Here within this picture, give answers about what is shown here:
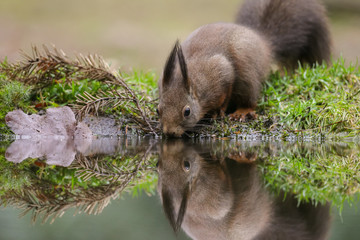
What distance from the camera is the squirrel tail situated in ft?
19.1

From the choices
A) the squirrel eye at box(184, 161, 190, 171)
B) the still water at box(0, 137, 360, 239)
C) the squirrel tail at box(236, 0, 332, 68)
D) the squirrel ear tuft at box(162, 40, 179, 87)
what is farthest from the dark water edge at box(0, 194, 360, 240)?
the squirrel tail at box(236, 0, 332, 68)

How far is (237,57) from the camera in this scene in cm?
496

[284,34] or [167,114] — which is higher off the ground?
[284,34]

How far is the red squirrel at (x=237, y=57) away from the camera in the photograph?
173 inches

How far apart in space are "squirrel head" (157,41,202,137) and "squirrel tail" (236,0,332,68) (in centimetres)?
173

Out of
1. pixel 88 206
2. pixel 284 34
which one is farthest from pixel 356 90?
pixel 88 206

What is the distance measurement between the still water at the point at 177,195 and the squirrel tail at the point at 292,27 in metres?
2.69

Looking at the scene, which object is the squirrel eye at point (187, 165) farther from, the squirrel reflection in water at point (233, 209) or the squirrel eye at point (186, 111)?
the squirrel eye at point (186, 111)

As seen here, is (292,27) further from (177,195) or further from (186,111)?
(177,195)

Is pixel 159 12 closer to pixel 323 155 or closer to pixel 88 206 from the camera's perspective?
pixel 323 155

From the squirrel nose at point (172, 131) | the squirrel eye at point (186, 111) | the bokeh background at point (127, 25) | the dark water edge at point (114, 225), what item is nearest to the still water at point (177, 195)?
the dark water edge at point (114, 225)

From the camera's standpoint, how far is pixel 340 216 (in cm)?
178

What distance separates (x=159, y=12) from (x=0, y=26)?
4.97 metres

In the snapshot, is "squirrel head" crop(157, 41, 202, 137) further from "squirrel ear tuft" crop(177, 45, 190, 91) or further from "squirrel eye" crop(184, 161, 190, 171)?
"squirrel eye" crop(184, 161, 190, 171)
